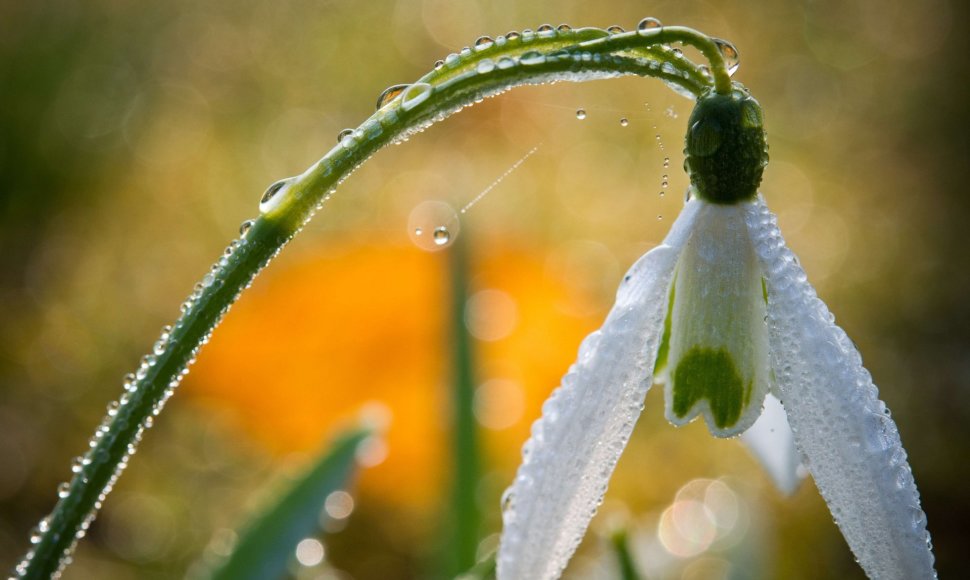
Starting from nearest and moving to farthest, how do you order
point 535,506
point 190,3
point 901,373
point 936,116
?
1. point 535,506
2. point 901,373
3. point 936,116
4. point 190,3

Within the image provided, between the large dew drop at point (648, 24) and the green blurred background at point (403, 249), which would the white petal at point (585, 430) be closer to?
the large dew drop at point (648, 24)

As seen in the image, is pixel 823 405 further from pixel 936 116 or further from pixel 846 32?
pixel 846 32

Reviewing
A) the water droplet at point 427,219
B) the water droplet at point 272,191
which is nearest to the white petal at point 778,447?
→ the water droplet at point 272,191

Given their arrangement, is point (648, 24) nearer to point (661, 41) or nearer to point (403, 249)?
point (661, 41)

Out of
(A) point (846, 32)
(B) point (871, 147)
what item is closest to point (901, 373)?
(B) point (871, 147)

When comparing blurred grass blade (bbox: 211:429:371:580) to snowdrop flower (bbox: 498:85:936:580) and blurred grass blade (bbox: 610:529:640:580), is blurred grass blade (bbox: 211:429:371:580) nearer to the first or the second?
blurred grass blade (bbox: 610:529:640:580)
